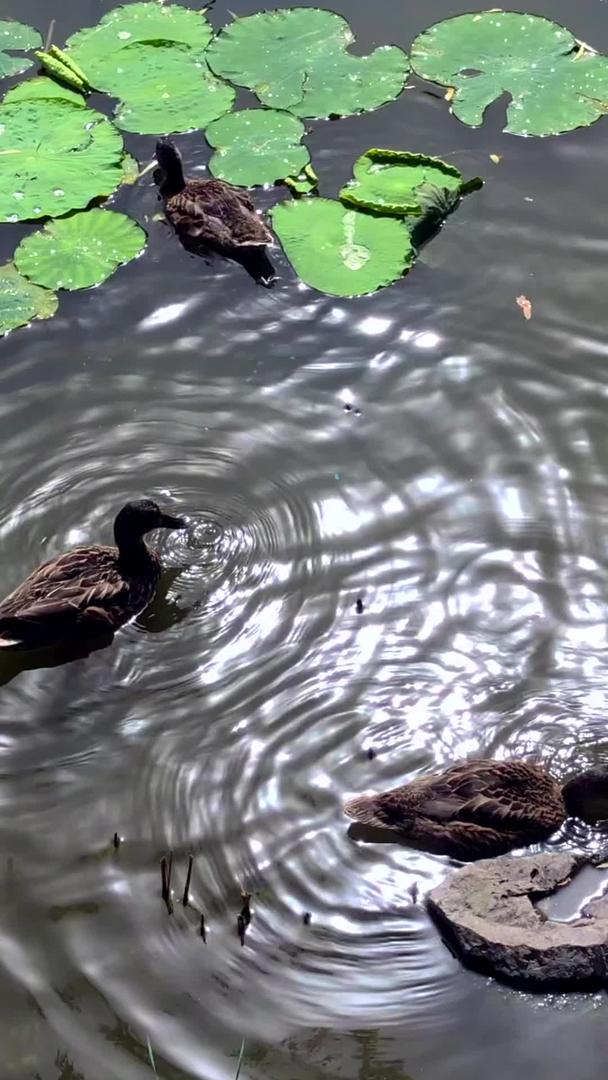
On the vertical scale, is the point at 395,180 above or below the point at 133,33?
below

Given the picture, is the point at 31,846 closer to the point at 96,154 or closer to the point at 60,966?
the point at 60,966

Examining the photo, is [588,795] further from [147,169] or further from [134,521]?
[147,169]

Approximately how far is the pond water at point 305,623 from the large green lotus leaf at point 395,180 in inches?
8.9

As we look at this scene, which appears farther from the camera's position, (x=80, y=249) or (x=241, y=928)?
(x=80, y=249)

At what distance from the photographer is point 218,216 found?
8109mm

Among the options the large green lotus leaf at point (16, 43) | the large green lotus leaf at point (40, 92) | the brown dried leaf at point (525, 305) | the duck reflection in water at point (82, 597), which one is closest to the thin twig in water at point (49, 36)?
the large green lotus leaf at point (16, 43)

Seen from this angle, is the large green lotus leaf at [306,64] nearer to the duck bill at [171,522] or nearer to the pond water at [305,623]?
the pond water at [305,623]

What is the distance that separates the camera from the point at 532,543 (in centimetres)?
668

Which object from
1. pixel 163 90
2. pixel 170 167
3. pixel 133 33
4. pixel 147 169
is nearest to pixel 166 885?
pixel 170 167

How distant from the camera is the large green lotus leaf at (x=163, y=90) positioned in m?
9.01

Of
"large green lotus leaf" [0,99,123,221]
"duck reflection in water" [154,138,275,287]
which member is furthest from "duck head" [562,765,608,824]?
"large green lotus leaf" [0,99,123,221]

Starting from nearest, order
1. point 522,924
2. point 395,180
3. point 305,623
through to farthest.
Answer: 1. point 522,924
2. point 305,623
3. point 395,180

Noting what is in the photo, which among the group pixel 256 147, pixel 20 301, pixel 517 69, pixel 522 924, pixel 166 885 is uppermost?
pixel 517 69

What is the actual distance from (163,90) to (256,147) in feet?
3.16
